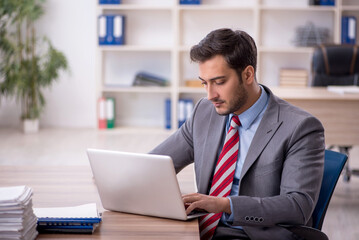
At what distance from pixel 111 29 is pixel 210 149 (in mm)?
4755

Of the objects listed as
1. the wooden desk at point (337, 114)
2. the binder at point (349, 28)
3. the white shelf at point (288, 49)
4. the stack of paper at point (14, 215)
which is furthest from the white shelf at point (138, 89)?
the stack of paper at point (14, 215)

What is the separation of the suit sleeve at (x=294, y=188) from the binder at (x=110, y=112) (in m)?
4.94

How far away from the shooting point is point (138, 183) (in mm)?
1679

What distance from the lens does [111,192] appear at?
5.74 ft

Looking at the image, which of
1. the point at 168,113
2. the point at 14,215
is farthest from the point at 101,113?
the point at 14,215

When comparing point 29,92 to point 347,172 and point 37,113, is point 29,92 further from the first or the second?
point 347,172

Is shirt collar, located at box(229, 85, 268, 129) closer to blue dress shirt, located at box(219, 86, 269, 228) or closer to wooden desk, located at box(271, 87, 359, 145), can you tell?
blue dress shirt, located at box(219, 86, 269, 228)

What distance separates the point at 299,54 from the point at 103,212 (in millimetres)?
5274

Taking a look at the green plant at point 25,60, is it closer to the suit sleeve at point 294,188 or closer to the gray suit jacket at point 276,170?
the gray suit jacket at point 276,170

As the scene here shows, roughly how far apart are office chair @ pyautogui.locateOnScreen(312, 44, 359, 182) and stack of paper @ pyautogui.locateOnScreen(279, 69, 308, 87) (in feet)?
5.16

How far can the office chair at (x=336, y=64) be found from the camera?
480 cm

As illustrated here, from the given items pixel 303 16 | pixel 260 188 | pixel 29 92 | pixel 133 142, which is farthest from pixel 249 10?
pixel 260 188

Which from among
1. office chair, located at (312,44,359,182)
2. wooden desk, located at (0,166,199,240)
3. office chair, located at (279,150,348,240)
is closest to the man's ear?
office chair, located at (279,150,348,240)

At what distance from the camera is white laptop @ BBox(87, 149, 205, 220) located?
1.62 metres
